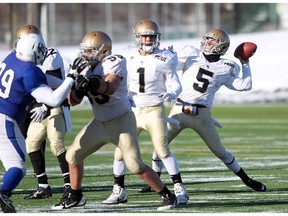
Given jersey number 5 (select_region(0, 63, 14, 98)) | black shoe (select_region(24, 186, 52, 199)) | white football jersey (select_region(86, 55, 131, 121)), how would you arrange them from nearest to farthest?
1. jersey number 5 (select_region(0, 63, 14, 98))
2. white football jersey (select_region(86, 55, 131, 121))
3. black shoe (select_region(24, 186, 52, 199))

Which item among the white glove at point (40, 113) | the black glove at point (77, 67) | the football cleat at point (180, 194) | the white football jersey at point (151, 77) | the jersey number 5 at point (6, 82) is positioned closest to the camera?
the black glove at point (77, 67)

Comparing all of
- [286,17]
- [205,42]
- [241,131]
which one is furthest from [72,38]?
[205,42]

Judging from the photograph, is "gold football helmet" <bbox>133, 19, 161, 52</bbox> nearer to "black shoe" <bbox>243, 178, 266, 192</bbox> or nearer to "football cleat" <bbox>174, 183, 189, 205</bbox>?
"football cleat" <bbox>174, 183, 189, 205</bbox>

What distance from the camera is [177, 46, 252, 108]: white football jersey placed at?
9422mm

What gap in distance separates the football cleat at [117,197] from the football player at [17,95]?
1.02m

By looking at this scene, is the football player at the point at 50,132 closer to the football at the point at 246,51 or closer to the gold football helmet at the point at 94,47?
the gold football helmet at the point at 94,47

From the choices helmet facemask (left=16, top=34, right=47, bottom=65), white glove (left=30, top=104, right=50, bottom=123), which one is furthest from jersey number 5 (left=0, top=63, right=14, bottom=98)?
white glove (left=30, top=104, right=50, bottom=123)

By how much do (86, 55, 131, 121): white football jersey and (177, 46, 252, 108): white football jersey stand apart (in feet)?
5.04

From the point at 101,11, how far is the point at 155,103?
174ft

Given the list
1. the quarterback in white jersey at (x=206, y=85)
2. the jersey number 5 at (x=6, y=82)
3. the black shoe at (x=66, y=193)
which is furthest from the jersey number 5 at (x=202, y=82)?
the jersey number 5 at (x=6, y=82)

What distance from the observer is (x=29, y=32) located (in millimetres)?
8609

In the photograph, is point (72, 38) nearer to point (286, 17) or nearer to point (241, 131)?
point (286, 17)

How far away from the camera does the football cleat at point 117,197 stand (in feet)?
27.6

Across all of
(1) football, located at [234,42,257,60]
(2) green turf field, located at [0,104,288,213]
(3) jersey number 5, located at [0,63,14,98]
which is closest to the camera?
(3) jersey number 5, located at [0,63,14,98]
